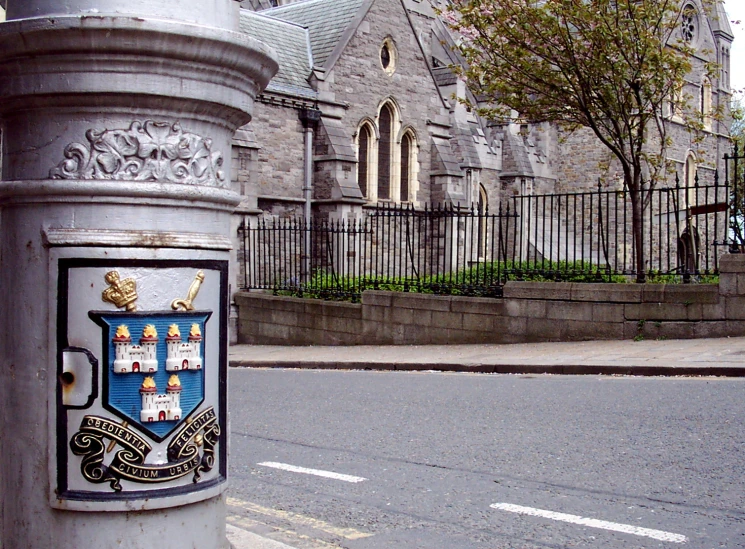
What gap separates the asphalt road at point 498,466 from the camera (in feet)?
15.9

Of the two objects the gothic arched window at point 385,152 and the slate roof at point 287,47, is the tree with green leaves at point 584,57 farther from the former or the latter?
the gothic arched window at point 385,152

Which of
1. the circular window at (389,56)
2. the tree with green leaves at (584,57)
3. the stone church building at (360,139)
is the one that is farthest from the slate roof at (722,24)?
the tree with green leaves at (584,57)

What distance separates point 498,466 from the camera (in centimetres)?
634

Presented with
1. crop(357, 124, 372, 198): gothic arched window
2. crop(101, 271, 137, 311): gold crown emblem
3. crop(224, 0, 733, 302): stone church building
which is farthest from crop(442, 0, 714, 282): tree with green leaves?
crop(101, 271, 137, 311): gold crown emblem

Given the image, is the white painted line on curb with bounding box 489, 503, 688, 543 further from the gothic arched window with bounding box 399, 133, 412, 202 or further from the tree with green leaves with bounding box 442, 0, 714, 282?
the gothic arched window with bounding box 399, 133, 412, 202

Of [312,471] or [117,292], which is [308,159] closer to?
[312,471]

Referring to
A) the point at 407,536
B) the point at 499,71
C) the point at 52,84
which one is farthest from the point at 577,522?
the point at 499,71

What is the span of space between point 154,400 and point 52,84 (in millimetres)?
1002

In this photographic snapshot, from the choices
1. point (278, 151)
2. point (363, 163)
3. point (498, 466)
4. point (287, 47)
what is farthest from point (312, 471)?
point (287, 47)

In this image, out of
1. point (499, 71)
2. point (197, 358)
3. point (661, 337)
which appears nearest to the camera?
point (197, 358)

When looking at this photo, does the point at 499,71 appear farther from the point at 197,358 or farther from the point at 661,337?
the point at 197,358

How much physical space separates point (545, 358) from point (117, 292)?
10.4m

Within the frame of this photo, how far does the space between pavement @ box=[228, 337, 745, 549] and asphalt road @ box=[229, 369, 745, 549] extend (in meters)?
0.82

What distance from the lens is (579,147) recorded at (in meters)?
40.2
